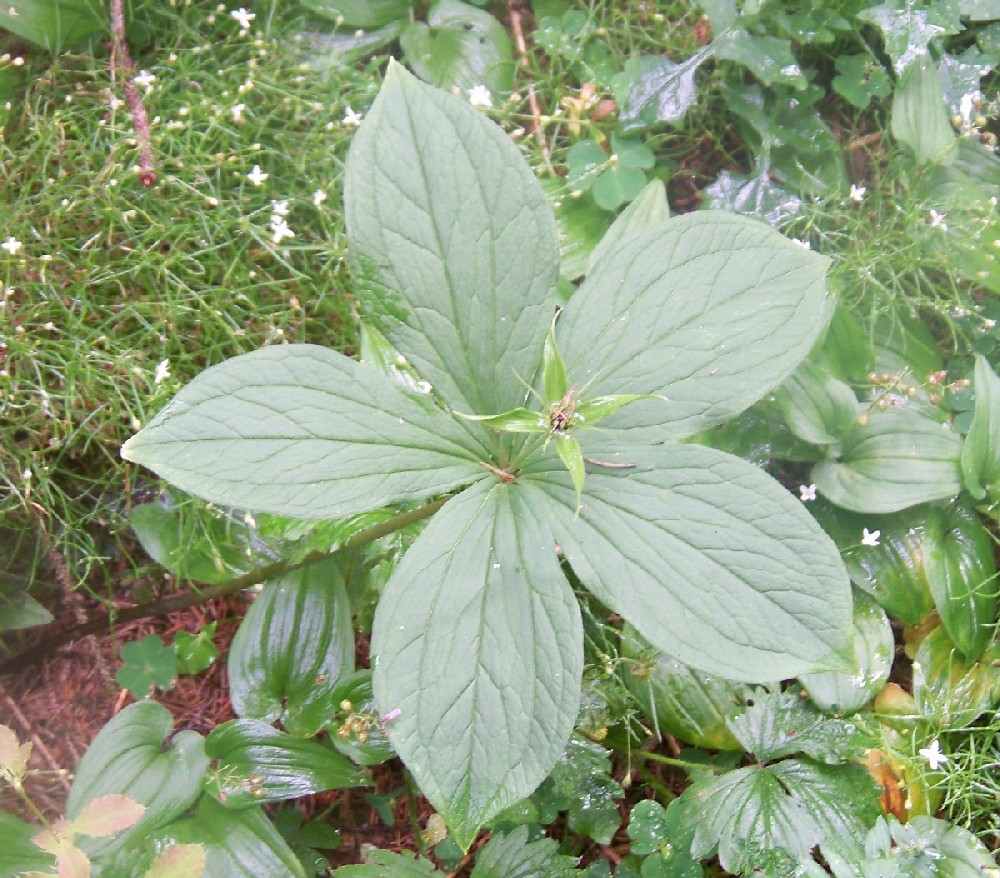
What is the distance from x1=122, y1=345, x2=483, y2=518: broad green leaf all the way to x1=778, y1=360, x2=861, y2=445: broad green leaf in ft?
3.24

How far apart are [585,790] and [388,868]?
0.45 m

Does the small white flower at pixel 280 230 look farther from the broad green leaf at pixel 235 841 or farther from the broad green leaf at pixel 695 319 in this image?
the broad green leaf at pixel 235 841

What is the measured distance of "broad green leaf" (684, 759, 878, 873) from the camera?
5.50 feet

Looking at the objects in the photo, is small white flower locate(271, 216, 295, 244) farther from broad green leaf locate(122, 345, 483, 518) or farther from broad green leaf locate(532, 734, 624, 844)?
broad green leaf locate(532, 734, 624, 844)

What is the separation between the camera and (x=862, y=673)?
6.08 feet

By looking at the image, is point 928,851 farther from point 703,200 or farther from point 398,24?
point 398,24

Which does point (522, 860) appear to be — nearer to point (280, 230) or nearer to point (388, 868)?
point (388, 868)

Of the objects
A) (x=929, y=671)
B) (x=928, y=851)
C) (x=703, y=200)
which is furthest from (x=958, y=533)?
(x=703, y=200)

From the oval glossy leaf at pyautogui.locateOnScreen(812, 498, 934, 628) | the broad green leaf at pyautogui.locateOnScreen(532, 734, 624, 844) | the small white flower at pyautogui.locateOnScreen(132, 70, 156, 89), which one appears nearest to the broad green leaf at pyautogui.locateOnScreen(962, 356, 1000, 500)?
the oval glossy leaf at pyautogui.locateOnScreen(812, 498, 934, 628)

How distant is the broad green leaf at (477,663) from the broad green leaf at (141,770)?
82cm

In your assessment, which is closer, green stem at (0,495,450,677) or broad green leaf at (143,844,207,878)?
broad green leaf at (143,844,207,878)

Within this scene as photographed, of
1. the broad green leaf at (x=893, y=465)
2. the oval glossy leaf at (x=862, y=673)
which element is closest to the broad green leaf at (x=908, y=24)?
the broad green leaf at (x=893, y=465)

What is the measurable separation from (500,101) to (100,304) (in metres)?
1.25

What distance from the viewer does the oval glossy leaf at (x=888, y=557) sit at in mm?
1927
